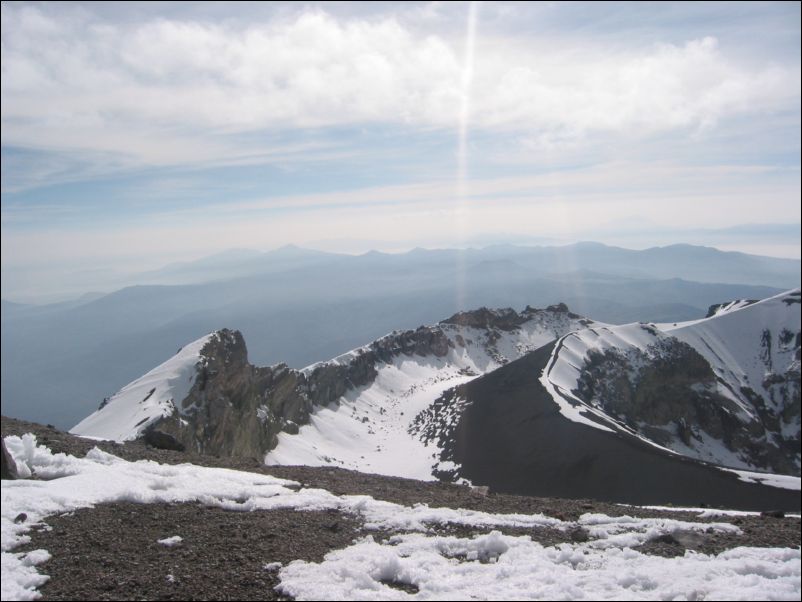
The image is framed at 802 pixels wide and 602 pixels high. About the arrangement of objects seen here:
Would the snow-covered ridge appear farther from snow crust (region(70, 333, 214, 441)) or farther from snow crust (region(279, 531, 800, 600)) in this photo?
snow crust (region(279, 531, 800, 600))

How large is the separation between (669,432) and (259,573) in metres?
87.8

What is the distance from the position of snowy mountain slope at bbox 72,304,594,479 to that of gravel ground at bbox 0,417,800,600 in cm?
1277

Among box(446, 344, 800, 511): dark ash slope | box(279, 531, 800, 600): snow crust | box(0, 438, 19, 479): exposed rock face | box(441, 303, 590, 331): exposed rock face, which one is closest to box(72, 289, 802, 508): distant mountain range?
box(446, 344, 800, 511): dark ash slope

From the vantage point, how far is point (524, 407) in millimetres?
66250

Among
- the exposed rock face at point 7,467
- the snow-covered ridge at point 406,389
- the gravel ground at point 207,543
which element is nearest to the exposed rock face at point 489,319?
the snow-covered ridge at point 406,389

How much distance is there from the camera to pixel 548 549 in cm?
1016

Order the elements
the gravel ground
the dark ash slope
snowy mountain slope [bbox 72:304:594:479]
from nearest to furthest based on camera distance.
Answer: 1. the gravel ground
2. the dark ash slope
3. snowy mountain slope [bbox 72:304:594:479]

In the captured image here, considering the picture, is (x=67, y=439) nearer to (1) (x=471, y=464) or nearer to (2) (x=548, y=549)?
(2) (x=548, y=549)

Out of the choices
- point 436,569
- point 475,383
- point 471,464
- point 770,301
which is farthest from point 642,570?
point 770,301

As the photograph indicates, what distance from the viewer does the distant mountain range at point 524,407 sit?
4403cm

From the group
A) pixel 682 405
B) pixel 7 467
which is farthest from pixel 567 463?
pixel 682 405

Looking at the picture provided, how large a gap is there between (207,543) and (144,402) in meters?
34.9

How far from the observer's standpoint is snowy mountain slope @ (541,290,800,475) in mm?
80875

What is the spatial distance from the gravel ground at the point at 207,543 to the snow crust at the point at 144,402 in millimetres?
22891
